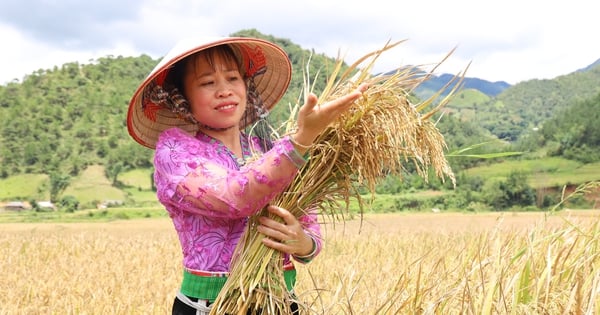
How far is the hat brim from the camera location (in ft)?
5.70

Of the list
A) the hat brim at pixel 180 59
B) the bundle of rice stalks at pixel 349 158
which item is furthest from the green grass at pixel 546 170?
the bundle of rice stalks at pixel 349 158

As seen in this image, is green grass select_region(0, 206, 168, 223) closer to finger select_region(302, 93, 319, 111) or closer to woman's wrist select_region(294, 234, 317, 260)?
woman's wrist select_region(294, 234, 317, 260)

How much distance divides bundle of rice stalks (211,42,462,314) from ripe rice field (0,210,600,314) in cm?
15

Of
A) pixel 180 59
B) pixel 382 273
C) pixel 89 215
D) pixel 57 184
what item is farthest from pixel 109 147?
pixel 180 59

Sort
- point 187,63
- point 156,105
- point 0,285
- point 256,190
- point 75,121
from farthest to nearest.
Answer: point 75,121 < point 0,285 < point 156,105 < point 187,63 < point 256,190

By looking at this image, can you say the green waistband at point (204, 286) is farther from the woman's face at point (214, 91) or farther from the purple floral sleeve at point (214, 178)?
the woman's face at point (214, 91)

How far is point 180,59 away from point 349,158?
56cm

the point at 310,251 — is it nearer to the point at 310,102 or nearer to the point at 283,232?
the point at 283,232

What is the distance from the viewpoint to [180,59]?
1774 millimetres

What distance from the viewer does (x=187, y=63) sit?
5.96 ft

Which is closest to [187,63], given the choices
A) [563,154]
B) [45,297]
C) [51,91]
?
[45,297]

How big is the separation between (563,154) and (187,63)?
3677cm

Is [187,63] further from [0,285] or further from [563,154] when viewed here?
[563,154]

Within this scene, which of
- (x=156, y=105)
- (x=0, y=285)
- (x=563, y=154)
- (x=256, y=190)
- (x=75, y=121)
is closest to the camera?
(x=256, y=190)
